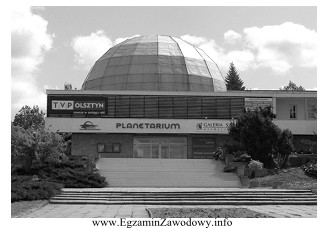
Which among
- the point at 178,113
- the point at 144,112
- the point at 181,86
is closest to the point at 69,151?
the point at 144,112

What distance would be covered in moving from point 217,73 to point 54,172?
3163 cm

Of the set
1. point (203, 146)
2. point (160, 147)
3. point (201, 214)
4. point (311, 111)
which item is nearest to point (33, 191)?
point (201, 214)

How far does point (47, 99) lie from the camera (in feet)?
130

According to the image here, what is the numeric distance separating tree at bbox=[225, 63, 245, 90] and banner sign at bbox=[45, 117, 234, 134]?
3694cm

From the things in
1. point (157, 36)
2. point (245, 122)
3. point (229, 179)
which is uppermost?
point (157, 36)

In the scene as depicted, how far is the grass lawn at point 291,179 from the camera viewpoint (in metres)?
22.1

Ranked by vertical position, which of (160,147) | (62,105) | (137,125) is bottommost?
(160,147)

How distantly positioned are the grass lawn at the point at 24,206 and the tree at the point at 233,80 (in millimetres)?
61146

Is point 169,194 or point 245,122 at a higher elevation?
point 245,122

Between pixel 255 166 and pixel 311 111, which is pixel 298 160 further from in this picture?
pixel 311 111

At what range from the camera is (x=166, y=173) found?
2644 cm

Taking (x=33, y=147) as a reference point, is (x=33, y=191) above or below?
below

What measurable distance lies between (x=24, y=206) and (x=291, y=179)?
14.7 metres
